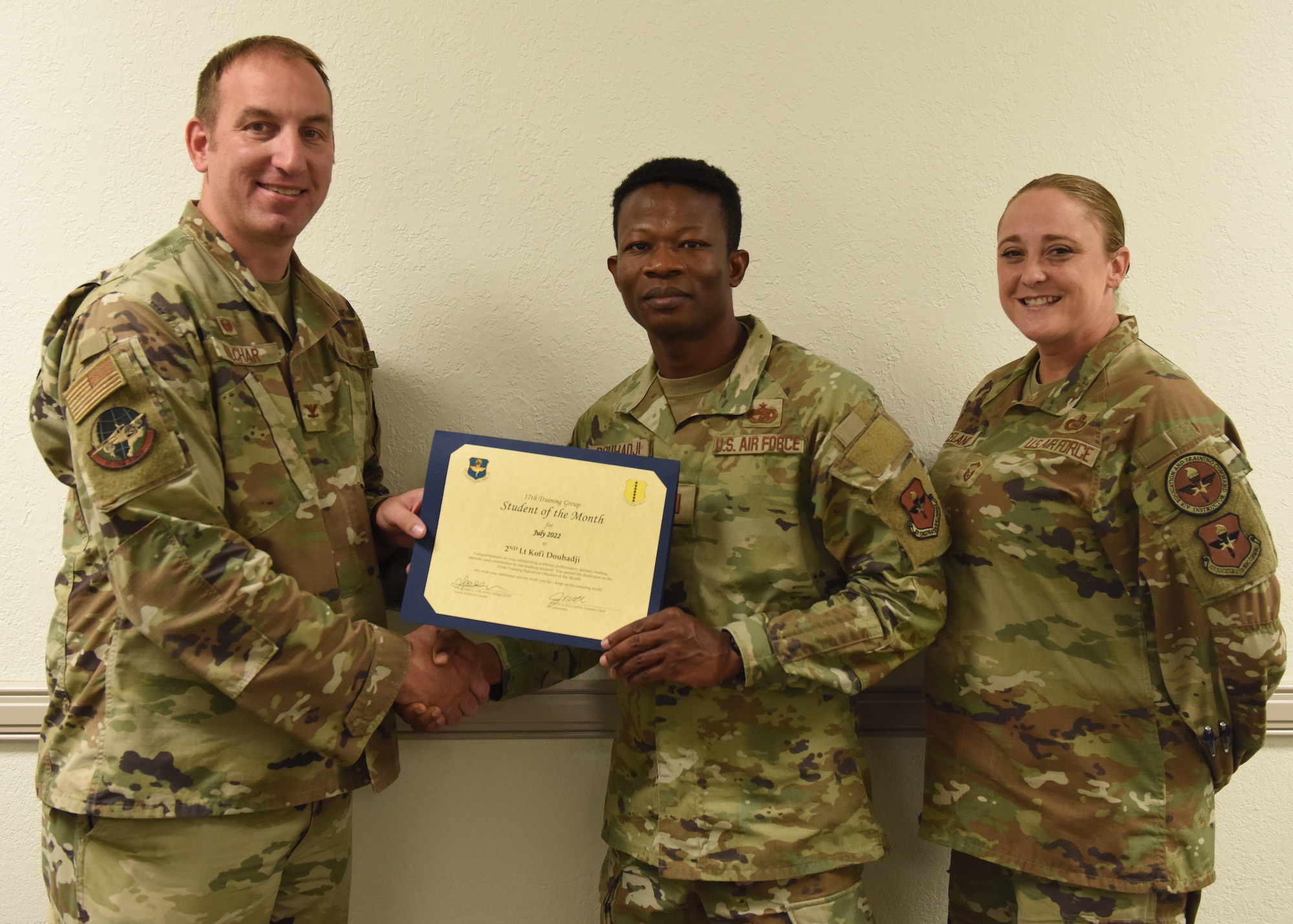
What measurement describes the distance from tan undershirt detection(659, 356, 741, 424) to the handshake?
548 millimetres

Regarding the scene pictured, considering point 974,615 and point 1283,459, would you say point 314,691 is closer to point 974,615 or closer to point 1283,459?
point 974,615

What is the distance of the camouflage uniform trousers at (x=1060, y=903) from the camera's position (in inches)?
53.3

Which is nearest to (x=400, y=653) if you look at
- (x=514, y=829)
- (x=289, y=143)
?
(x=514, y=829)

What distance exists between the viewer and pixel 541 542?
1376 millimetres

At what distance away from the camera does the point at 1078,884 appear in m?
1.36

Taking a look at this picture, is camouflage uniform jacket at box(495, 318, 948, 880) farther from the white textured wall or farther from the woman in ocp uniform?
the white textured wall

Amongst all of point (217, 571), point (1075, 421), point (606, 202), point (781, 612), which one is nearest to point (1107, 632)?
point (1075, 421)

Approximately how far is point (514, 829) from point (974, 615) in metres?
1.04

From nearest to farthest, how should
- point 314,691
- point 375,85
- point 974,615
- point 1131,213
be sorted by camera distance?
point 314,691
point 974,615
point 375,85
point 1131,213

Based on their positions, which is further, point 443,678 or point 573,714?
point 573,714

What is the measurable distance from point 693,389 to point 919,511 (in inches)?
17.6

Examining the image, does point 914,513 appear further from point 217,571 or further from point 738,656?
point 217,571

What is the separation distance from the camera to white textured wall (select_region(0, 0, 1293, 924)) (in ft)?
5.62
